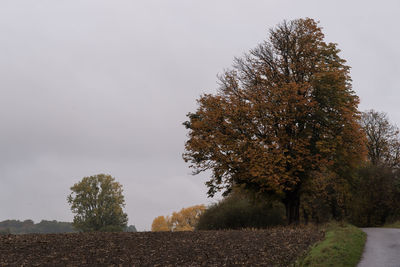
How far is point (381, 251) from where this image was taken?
18.2 metres

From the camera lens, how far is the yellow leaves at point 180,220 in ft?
294

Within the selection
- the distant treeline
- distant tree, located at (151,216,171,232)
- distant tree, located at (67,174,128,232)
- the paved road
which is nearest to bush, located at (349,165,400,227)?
the paved road

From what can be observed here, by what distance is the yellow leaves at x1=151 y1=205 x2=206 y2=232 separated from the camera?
89750 mm

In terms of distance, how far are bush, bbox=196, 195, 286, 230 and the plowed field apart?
1082 cm

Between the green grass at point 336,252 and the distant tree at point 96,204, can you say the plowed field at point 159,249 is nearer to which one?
the green grass at point 336,252

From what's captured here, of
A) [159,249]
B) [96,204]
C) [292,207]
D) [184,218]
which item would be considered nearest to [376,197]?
[292,207]

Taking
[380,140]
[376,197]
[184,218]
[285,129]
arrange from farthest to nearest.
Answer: [184,218], [380,140], [376,197], [285,129]

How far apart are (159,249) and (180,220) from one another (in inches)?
2994

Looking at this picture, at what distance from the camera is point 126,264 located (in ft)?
50.6

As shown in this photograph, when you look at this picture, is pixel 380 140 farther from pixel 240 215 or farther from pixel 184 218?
pixel 184 218

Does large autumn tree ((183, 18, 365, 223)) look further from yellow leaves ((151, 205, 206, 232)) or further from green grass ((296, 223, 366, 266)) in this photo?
yellow leaves ((151, 205, 206, 232))

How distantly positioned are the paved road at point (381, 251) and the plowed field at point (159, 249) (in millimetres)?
2666

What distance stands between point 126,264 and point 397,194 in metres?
35.0

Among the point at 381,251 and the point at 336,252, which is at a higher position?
the point at 336,252
